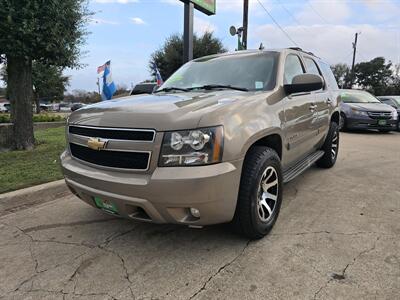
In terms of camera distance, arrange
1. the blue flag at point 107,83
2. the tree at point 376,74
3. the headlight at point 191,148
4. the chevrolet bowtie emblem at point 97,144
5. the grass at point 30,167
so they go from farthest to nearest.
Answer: the tree at point 376,74
the blue flag at point 107,83
the grass at point 30,167
the chevrolet bowtie emblem at point 97,144
the headlight at point 191,148

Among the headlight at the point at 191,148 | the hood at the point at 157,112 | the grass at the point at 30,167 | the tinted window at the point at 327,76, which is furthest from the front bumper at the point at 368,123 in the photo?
the headlight at the point at 191,148

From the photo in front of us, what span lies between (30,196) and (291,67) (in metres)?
3.57

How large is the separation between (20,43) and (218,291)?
18.5 feet

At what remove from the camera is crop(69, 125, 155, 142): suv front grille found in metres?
2.53

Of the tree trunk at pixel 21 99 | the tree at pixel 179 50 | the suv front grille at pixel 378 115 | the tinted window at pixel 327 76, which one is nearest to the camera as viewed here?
the tinted window at pixel 327 76

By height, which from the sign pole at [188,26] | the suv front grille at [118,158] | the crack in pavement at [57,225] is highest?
the sign pole at [188,26]

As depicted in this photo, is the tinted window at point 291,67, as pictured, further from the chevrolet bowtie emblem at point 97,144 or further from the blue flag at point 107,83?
the blue flag at point 107,83

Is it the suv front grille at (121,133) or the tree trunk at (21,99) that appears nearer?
the suv front grille at (121,133)

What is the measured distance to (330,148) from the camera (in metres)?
5.71

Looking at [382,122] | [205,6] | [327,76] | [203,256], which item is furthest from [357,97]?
[203,256]

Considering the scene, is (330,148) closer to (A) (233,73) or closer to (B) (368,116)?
(A) (233,73)

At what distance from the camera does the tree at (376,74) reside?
57031 millimetres

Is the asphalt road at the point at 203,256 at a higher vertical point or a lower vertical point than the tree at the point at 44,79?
lower

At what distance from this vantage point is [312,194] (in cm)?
443
